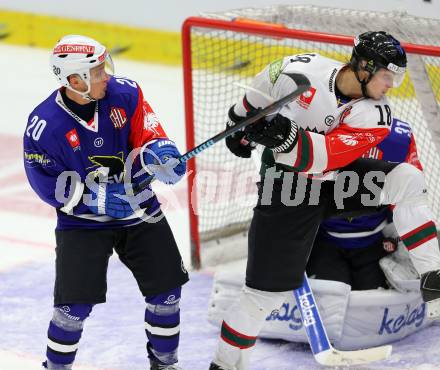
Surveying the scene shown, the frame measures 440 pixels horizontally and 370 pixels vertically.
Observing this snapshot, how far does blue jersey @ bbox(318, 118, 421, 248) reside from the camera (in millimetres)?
3361

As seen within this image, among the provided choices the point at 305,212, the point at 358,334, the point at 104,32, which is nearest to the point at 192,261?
the point at 358,334

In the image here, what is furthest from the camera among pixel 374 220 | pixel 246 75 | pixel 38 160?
pixel 246 75

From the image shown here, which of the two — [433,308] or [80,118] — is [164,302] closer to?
[80,118]

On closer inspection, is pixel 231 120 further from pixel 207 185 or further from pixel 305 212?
pixel 207 185

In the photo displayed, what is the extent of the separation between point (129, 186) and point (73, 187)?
163 millimetres

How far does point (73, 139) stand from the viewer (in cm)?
268

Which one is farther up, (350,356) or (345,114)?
(345,114)

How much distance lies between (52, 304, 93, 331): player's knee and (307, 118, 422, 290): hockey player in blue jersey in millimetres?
925

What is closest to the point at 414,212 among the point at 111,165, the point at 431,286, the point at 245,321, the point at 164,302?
the point at 431,286

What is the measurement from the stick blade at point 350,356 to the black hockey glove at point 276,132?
81cm

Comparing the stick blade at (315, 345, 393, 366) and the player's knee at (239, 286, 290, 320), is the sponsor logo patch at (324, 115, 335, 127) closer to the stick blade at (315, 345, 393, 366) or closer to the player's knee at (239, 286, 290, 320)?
the player's knee at (239, 286, 290, 320)

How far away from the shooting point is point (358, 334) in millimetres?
3254

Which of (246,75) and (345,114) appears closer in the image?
(345,114)

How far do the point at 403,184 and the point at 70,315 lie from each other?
106 centimetres
